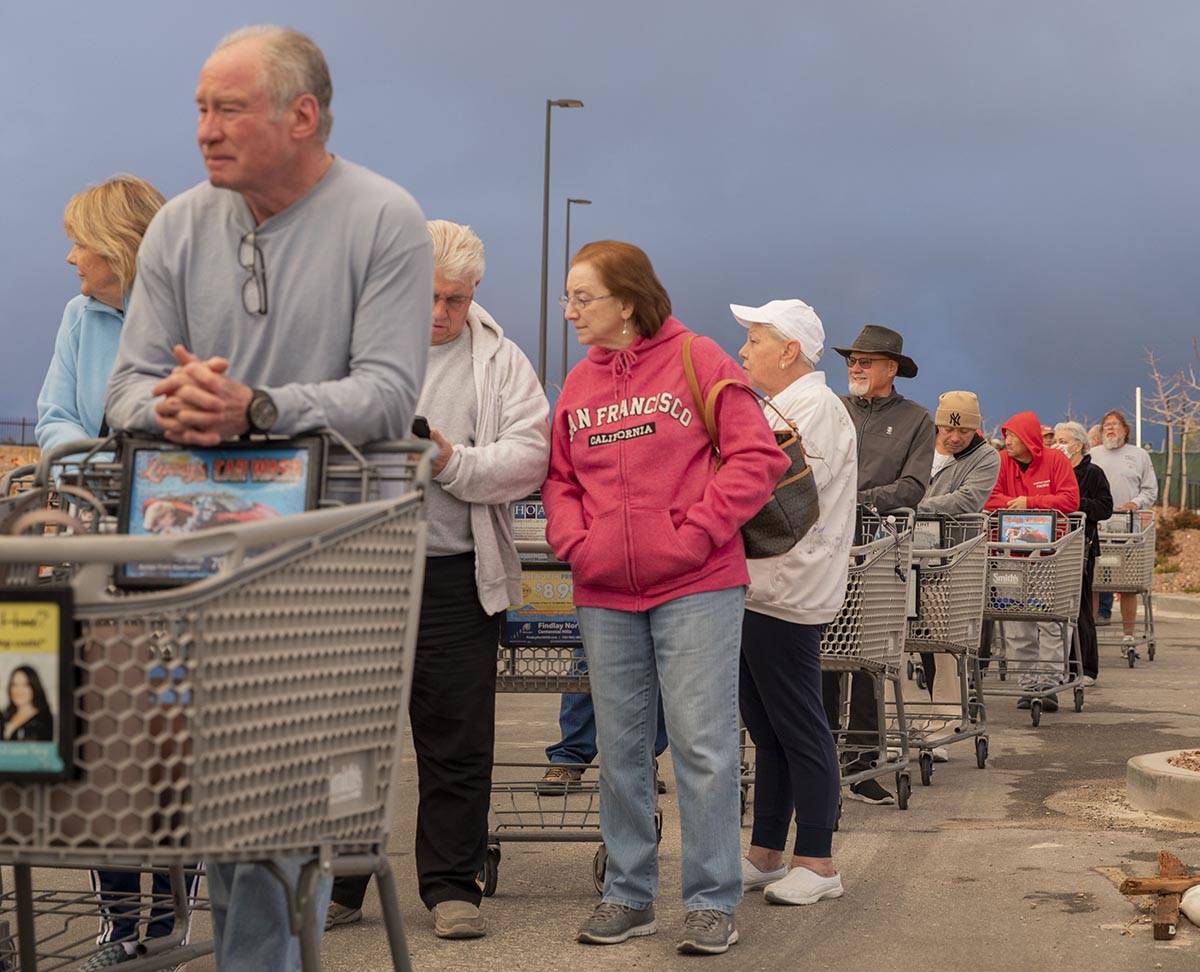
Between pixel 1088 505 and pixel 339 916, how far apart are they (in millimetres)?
10399

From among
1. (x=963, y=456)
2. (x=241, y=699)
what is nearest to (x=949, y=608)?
(x=963, y=456)

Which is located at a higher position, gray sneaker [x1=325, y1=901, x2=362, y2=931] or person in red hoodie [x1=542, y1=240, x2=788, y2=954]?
person in red hoodie [x1=542, y1=240, x2=788, y2=954]

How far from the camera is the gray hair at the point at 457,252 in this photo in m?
5.82

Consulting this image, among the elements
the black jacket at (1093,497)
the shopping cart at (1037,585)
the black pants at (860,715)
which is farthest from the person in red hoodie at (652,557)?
the black jacket at (1093,497)

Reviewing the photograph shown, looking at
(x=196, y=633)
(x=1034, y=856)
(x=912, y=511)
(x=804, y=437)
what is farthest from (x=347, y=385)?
(x=912, y=511)

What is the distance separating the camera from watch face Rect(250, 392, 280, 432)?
329cm

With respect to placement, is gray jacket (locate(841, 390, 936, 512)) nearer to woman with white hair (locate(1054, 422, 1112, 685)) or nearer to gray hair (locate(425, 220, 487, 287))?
gray hair (locate(425, 220, 487, 287))

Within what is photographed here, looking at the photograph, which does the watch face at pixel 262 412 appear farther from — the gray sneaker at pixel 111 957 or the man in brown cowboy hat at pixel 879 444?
the man in brown cowboy hat at pixel 879 444

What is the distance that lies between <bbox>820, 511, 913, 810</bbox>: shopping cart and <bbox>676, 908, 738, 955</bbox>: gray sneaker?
2.05 m

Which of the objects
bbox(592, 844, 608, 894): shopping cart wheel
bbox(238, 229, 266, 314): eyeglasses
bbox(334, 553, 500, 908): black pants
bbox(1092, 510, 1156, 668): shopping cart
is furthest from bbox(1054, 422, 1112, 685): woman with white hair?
bbox(238, 229, 266, 314): eyeglasses

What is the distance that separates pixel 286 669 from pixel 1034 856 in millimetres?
4819

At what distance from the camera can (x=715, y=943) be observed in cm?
557

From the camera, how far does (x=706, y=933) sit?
5.57 m

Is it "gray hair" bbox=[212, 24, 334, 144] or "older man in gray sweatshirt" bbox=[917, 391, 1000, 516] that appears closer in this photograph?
"gray hair" bbox=[212, 24, 334, 144]
